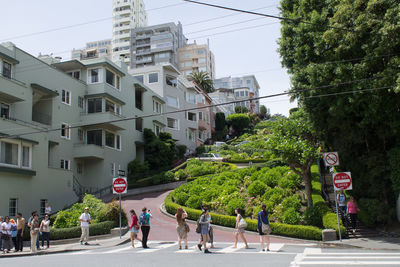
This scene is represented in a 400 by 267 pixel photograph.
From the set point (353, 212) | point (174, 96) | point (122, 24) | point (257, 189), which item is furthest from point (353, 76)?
point (122, 24)

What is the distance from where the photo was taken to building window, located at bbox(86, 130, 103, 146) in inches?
1457

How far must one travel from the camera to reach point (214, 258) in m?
12.2

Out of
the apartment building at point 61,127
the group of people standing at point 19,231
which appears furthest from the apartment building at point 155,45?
the group of people standing at point 19,231

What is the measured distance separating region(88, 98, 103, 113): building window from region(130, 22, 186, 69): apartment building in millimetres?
76738

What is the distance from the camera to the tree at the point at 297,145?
21609 mm

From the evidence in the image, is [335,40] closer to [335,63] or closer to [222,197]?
[335,63]

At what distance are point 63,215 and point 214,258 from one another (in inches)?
492

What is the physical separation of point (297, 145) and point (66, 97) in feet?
72.1

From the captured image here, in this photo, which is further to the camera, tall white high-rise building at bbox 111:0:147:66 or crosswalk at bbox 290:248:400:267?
tall white high-rise building at bbox 111:0:147:66

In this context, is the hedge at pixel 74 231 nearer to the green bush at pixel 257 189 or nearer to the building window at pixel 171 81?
the green bush at pixel 257 189

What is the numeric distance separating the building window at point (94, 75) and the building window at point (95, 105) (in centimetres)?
186

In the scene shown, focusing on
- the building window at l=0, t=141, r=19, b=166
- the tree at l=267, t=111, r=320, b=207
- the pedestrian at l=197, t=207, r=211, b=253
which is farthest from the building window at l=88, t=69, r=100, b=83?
the pedestrian at l=197, t=207, r=211, b=253

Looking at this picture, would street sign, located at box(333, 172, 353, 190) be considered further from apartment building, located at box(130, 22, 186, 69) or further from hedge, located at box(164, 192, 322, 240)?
apartment building, located at box(130, 22, 186, 69)

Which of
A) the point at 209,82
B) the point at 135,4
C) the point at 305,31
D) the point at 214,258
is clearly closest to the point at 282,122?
the point at 305,31
